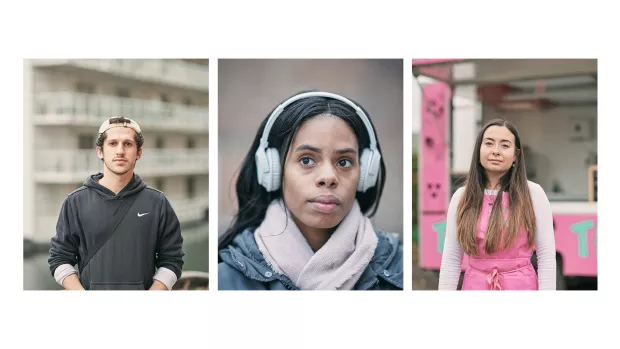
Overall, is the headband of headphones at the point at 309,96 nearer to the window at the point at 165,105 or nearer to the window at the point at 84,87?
the window at the point at 165,105

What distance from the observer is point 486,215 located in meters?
5.06

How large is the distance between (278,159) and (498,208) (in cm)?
167

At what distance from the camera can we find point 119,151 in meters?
5.04

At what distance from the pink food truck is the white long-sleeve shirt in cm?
15

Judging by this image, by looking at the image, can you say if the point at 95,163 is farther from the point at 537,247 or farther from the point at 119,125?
the point at 537,247

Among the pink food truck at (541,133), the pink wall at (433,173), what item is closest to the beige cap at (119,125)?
the pink food truck at (541,133)

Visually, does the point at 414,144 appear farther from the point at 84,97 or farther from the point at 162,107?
the point at 84,97

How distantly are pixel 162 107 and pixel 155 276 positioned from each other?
50.2 inches

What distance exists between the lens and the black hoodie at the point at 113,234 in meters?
4.98

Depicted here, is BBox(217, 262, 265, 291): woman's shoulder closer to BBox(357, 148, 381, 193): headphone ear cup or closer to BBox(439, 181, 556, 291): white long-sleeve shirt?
BBox(357, 148, 381, 193): headphone ear cup

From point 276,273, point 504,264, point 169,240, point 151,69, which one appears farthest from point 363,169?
point 151,69

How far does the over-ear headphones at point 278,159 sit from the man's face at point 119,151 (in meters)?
0.93

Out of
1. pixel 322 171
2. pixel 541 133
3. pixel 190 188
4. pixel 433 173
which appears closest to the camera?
pixel 322 171
